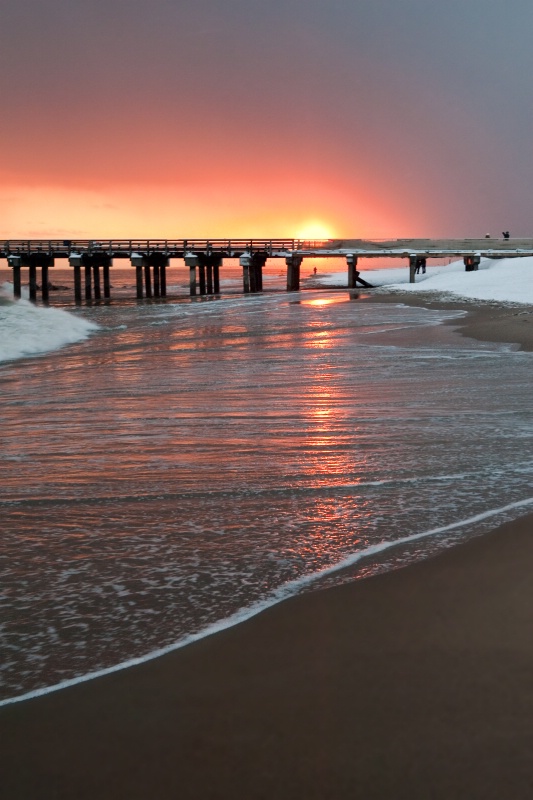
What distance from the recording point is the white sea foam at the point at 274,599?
320 centimetres

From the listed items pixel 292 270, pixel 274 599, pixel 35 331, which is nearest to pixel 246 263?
pixel 292 270

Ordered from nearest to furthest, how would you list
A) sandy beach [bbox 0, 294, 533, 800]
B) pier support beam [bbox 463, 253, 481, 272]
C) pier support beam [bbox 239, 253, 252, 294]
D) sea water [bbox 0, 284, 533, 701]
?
sandy beach [bbox 0, 294, 533, 800] < sea water [bbox 0, 284, 533, 701] < pier support beam [bbox 463, 253, 481, 272] < pier support beam [bbox 239, 253, 252, 294]

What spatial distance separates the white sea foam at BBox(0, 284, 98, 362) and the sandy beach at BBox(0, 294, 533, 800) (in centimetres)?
1429

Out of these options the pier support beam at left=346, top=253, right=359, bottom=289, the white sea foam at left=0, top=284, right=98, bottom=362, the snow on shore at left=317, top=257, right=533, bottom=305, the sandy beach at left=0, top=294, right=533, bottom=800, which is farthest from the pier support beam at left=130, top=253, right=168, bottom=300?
the sandy beach at left=0, top=294, right=533, bottom=800

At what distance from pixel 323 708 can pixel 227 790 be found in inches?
20.5

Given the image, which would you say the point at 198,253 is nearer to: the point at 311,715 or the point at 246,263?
the point at 246,263

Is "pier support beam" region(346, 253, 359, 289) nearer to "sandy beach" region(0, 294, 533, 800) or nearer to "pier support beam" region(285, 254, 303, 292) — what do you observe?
"pier support beam" region(285, 254, 303, 292)

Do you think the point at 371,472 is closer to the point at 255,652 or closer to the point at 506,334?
the point at 255,652

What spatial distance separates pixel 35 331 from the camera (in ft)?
70.8

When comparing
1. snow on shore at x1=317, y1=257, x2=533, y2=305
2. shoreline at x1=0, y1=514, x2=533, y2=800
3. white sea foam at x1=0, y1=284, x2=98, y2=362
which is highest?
snow on shore at x1=317, y1=257, x2=533, y2=305

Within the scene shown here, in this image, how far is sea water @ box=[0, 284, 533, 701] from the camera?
3854mm

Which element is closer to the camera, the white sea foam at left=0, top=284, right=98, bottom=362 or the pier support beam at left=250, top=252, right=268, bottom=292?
the white sea foam at left=0, top=284, right=98, bottom=362

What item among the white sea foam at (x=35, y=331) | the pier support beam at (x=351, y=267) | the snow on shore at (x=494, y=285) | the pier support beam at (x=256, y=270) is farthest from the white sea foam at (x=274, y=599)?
the pier support beam at (x=256, y=270)

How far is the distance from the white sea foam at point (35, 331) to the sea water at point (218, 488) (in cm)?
554
